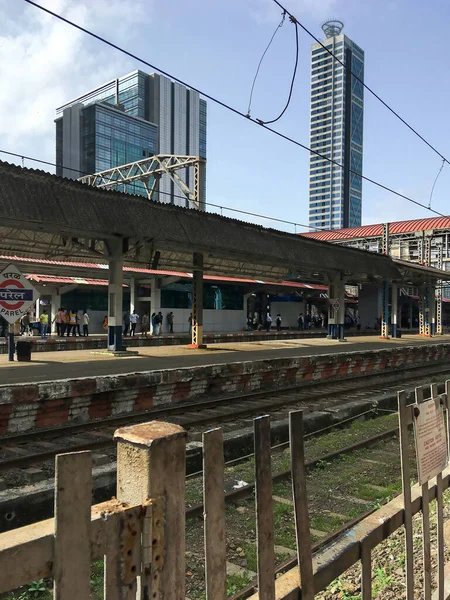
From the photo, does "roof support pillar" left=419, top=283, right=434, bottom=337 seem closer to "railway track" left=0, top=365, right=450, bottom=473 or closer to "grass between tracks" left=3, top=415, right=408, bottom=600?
"railway track" left=0, top=365, right=450, bottom=473

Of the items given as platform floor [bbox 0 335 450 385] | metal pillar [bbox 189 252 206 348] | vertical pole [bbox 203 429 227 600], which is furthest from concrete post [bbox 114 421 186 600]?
metal pillar [bbox 189 252 206 348]

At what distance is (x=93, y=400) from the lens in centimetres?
987

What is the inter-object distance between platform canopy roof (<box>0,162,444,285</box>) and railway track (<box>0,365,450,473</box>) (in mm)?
5499

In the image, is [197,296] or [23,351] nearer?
[23,351]

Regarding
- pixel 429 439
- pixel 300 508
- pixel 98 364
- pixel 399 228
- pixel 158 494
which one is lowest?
pixel 98 364

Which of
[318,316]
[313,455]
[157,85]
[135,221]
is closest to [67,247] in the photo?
[135,221]

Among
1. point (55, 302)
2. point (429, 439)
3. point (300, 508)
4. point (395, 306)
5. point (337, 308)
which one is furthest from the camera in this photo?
point (395, 306)

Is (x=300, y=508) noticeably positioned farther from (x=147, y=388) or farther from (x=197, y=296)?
(x=197, y=296)

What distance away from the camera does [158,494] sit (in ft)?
5.61

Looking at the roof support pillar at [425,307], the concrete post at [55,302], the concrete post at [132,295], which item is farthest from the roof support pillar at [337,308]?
the concrete post at [55,302]

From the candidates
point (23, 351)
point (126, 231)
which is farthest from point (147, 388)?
point (126, 231)

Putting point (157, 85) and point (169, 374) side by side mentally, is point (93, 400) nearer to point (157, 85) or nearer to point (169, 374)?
point (169, 374)

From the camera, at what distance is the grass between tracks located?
12.8 ft

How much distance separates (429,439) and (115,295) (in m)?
13.2
